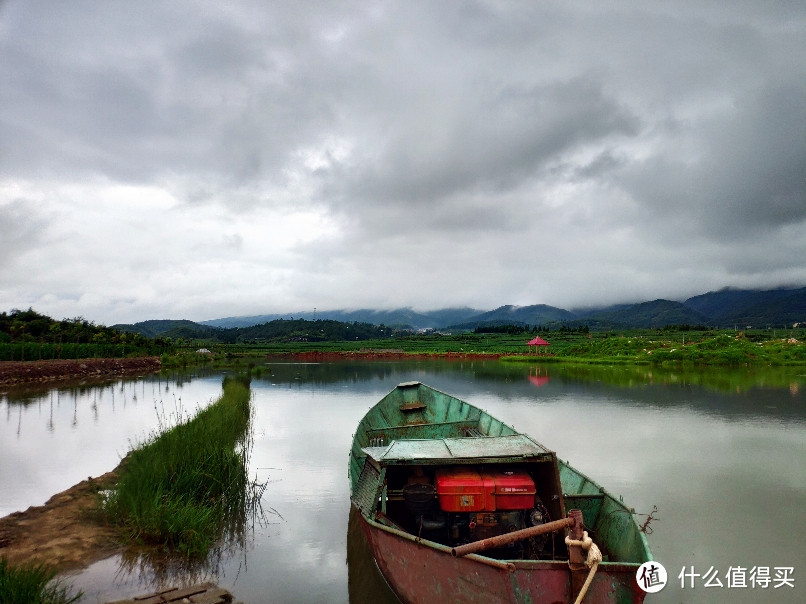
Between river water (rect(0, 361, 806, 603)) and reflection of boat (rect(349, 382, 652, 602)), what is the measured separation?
4.58 ft

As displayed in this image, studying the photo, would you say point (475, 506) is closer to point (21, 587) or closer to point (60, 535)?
point (21, 587)

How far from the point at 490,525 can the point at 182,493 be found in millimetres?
6060

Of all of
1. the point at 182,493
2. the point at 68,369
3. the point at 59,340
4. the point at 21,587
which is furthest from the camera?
the point at 59,340

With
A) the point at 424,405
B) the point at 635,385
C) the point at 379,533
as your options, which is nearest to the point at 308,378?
the point at 635,385

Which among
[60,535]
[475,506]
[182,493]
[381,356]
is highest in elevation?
[475,506]

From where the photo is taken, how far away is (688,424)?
62.2 feet

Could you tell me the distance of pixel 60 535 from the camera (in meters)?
8.40

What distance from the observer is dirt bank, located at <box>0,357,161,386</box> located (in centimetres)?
3644

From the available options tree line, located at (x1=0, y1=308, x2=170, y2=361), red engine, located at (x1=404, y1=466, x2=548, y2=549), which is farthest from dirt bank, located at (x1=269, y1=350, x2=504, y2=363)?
red engine, located at (x1=404, y1=466, x2=548, y2=549)

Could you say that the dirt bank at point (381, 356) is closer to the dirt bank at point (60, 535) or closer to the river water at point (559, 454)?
the river water at point (559, 454)

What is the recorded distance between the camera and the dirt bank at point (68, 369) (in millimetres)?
36438

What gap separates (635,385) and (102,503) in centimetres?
3018

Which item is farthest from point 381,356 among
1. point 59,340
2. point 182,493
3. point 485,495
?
point 485,495

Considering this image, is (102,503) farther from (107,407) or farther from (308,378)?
(308,378)
